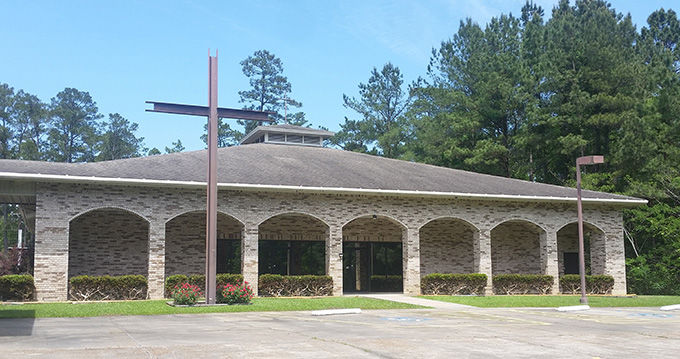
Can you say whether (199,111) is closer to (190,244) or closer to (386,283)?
(190,244)

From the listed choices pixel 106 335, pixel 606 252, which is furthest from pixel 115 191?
pixel 606 252

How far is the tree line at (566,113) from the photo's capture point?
36.8m

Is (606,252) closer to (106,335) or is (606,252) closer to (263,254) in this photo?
(263,254)

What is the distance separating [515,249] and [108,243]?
18051 mm

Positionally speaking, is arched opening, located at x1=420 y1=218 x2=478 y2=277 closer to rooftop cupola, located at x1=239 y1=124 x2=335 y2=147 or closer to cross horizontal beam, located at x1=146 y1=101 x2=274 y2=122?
rooftop cupola, located at x1=239 y1=124 x2=335 y2=147

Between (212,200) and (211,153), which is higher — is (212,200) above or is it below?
below

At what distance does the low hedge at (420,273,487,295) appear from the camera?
27.0 meters

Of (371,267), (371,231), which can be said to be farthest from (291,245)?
(371,267)

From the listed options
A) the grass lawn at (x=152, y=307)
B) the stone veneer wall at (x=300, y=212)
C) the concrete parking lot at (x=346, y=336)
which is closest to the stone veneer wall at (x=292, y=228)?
the stone veneer wall at (x=300, y=212)

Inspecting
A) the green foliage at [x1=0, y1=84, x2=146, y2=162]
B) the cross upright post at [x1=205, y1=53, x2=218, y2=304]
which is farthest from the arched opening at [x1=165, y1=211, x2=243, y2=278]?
the green foliage at [x1=0, y1=84, x2=146, y2=162]

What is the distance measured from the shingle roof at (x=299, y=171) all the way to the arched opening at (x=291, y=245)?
94.3 inches

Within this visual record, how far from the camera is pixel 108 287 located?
2264cm

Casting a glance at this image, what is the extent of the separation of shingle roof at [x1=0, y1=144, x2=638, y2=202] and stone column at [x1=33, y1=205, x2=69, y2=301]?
162 cm

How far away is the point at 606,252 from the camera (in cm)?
2952
